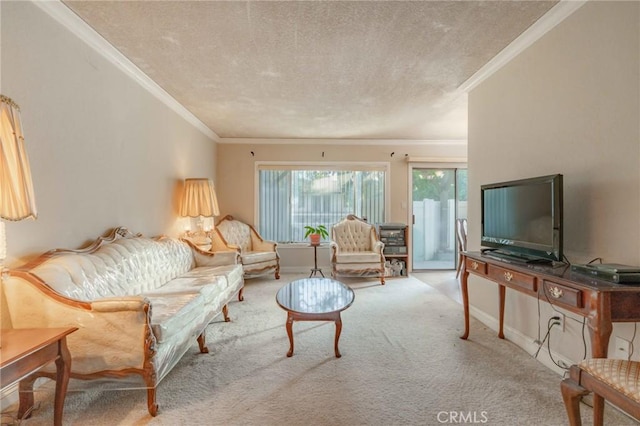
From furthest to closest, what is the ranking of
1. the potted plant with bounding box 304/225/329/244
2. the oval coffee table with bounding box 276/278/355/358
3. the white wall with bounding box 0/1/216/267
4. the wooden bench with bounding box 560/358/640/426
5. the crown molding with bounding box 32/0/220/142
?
the potted plant with bounding box 304/225/329/244 → the oval coffee table with bounding box 276/278/355/358 → the crown molding with bounding box 32/0/220/142 → the white wall with bounding box 0/1/216/267 → the wooden bench with bounding box 560/358/640/426

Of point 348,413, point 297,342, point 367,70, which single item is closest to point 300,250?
point 297,342

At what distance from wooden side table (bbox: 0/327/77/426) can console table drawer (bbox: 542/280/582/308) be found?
2556 millimetres

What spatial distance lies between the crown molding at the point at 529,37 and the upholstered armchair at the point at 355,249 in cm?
271

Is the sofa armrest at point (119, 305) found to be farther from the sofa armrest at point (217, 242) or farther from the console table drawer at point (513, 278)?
the sofa armrest at point (217, 242)

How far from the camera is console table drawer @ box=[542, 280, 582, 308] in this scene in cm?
143

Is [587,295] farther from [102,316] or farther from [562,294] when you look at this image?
[102,316]

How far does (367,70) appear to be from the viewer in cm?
271

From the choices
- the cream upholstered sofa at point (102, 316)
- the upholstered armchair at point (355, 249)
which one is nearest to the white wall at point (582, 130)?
the upholstered armchair at point (355, 249)

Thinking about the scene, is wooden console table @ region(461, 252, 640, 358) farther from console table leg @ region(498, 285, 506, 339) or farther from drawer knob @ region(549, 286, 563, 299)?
console table leg @ region(498, 285, 506, 339)

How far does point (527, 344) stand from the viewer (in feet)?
7.53

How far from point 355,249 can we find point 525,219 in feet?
10.4

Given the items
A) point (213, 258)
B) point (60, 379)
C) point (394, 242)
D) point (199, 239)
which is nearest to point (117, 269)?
point (60, 379)

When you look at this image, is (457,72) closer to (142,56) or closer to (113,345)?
(142,56)

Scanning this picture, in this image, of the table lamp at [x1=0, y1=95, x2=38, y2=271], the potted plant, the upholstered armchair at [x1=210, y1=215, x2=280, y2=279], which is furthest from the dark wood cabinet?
the table lamp at [x1=0, y1=95, x2=38, y2=271]
